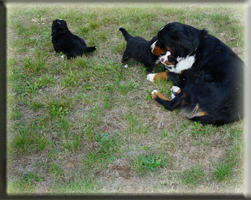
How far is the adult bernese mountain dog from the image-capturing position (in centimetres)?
301

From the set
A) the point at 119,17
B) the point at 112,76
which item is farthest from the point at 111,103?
the point at 119,17

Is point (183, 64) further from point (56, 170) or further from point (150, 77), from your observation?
point (56, 170)

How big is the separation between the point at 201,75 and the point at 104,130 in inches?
66.2

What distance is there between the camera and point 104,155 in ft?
9.62

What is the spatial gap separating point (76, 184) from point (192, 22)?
4429 mm

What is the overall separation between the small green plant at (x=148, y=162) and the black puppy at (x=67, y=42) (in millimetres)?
2532

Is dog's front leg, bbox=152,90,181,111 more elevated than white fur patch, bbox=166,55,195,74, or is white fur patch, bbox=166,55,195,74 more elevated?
white fur patch, bbox=166,55,195,74

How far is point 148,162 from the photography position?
280cm

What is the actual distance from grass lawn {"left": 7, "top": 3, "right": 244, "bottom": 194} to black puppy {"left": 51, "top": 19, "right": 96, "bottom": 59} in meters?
0.17

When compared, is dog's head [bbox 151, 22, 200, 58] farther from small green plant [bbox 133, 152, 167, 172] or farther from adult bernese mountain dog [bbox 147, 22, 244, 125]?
small green plant [bbox 133, 152, 167, 172]

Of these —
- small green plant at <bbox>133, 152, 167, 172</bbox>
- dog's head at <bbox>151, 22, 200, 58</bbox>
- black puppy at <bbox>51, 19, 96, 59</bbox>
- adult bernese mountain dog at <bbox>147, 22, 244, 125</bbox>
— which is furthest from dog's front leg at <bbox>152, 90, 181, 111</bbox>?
black puppy at <bbox>51, 19, 96, 59</bbox>

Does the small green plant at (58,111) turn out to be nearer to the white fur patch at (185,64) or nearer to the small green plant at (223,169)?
the white fur patch at (185,64)

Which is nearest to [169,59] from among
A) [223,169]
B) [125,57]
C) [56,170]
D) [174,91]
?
[174,91]

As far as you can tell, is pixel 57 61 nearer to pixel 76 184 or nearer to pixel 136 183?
pixel 76 184
